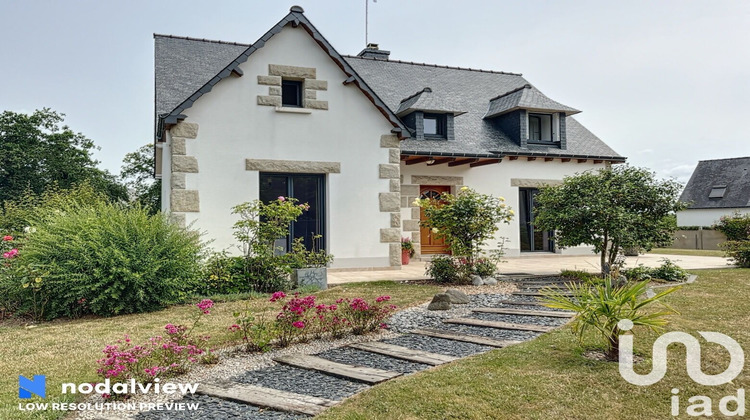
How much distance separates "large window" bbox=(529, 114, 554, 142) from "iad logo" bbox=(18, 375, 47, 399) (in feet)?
50.3

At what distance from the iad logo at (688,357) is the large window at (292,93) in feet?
29.9

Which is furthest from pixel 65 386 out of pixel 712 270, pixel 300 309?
pixel 712 270

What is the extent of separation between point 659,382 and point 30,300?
8264 millimetres

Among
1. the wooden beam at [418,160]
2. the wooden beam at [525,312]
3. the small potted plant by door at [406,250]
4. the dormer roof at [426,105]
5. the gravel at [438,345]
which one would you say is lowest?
the gravel at [438,345]

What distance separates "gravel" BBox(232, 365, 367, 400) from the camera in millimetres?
4059

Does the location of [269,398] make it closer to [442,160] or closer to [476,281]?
[476,281]

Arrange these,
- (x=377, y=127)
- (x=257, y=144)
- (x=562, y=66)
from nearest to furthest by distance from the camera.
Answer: (x=257, y=144) < (x=377, y=127) < (x=562, y=66)

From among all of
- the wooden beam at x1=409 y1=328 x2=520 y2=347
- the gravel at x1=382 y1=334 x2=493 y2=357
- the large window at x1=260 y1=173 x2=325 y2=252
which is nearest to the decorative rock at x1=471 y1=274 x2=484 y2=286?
the wooden beam at x1=409 y1=328 x2=520 y2=347

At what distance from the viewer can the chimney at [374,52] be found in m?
19.2

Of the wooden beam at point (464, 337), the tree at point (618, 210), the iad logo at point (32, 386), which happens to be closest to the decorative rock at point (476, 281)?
the tree at point (618, 210)

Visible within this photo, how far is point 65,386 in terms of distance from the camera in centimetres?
427

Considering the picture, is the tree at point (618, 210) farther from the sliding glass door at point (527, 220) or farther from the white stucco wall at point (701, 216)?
the white stucco wall at point (701, 216)

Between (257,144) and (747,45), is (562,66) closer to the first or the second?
(747,45)

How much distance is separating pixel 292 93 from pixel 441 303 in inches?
270
